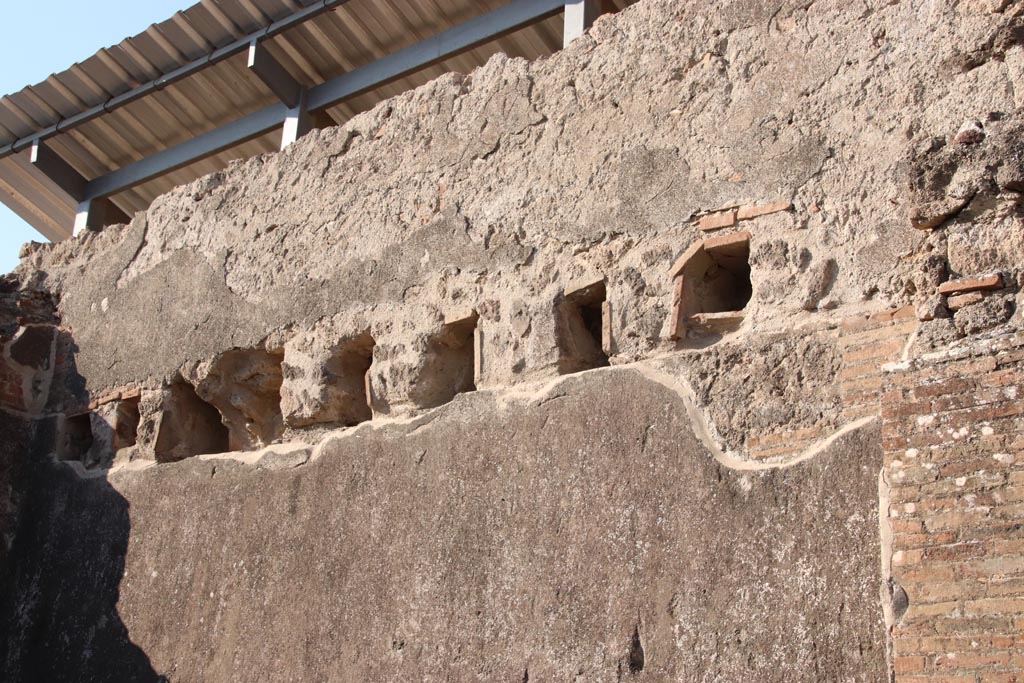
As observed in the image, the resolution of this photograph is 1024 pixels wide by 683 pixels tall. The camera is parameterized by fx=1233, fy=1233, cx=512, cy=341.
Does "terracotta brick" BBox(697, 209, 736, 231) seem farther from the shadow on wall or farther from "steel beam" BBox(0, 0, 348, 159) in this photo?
"steel beam" BBox(0, 0, 348, 159)

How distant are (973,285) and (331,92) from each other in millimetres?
3921

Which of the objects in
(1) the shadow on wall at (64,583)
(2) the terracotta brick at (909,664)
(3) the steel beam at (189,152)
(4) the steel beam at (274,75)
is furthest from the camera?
(3) the steel beam at (189,152)

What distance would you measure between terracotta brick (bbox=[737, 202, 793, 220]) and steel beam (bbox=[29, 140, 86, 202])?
4.61m

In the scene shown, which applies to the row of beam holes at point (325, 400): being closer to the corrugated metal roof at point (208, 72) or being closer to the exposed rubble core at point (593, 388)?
the exposed rubble core at point (593, 388)

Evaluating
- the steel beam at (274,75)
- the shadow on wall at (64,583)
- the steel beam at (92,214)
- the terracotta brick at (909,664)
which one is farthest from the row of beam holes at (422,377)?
the steel beam at (92,214)

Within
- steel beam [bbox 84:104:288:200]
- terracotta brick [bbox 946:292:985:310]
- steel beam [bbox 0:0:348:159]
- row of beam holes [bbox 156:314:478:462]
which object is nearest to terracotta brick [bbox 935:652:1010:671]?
terracotta brick [bbox 946:292:985:310]

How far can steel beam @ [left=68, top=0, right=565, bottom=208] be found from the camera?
5531 mm

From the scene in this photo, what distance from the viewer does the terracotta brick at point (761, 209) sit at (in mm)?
3365

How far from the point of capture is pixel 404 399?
4094 mm

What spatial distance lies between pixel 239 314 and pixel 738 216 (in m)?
2.14

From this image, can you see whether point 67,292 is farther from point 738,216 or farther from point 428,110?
point 738,216

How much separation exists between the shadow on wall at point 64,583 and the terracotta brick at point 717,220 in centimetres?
246

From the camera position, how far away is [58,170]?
6.92 m

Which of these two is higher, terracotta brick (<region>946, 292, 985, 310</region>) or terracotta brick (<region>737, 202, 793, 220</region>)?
terracotta brick (<region>737, 202, 793, 220</region>)
